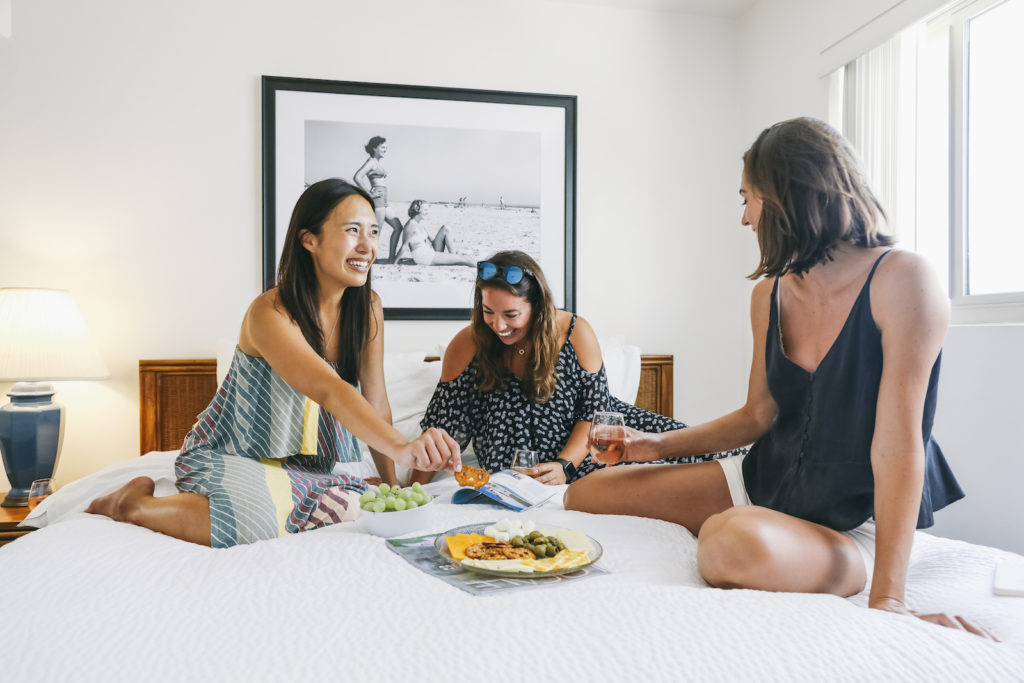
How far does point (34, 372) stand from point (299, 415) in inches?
49.9

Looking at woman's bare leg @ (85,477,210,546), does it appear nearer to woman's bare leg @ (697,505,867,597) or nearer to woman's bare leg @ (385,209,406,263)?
woman's bare leg @ (697,505,867,597)

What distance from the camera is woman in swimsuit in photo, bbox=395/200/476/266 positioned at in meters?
3.15

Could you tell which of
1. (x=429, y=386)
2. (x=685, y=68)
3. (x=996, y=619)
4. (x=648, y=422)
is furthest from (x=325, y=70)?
(x=996, y=619)

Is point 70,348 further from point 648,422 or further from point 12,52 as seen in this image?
point 648,422

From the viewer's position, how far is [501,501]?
1.75m

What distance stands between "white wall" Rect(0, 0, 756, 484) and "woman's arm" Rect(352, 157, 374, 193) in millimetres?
386

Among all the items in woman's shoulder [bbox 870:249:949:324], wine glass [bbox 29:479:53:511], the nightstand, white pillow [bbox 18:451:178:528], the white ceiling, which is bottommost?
the nightstand

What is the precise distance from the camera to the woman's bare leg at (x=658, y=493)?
163 centimetres

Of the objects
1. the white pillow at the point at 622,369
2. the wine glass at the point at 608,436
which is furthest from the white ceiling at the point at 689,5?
the wine glass at the point at 608,436

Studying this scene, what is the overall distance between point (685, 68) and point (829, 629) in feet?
10.1

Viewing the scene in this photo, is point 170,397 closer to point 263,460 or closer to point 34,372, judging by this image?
point 34,372

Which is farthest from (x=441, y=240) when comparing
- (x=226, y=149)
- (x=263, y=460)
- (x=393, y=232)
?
(x=263, y=460)

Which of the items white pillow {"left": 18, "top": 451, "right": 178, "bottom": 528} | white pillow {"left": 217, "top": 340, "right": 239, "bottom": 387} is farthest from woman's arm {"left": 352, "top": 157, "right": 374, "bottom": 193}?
white pillow {"left": 18, "top": 451, "right": 178, "bottom": 528}

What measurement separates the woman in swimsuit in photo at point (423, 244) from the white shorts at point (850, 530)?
1.82 meters
